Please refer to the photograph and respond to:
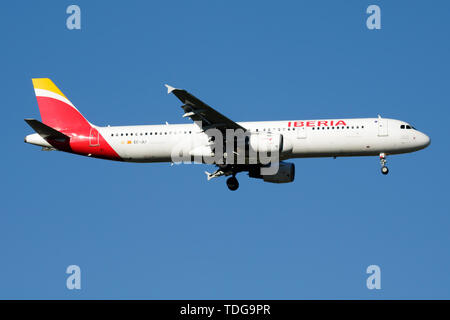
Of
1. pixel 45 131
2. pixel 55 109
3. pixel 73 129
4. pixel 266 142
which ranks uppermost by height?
pixel 55 109

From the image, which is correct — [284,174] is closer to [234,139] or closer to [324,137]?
[324,137]

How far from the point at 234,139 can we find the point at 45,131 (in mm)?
12961

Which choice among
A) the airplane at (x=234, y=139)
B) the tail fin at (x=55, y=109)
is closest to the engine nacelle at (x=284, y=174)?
the airplane at (x=234, y=139)

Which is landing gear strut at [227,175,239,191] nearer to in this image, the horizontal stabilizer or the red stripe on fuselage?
the red stripe on fuselage

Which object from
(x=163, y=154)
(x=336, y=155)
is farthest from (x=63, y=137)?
(x=336, y=155)

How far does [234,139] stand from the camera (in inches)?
2005

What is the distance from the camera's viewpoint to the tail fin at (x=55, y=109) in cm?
5578

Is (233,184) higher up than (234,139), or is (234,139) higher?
(234,139)

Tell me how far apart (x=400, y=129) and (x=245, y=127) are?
10.1 m

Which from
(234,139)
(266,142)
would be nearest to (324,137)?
(266,142)

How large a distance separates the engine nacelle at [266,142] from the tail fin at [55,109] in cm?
1242

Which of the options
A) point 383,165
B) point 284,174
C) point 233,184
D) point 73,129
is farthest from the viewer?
point 73,129

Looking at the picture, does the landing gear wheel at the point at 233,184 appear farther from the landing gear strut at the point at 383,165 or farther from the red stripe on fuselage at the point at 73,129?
the landing gear strut at the point at 383,165

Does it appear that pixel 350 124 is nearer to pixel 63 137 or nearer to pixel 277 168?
pixel 277 168
